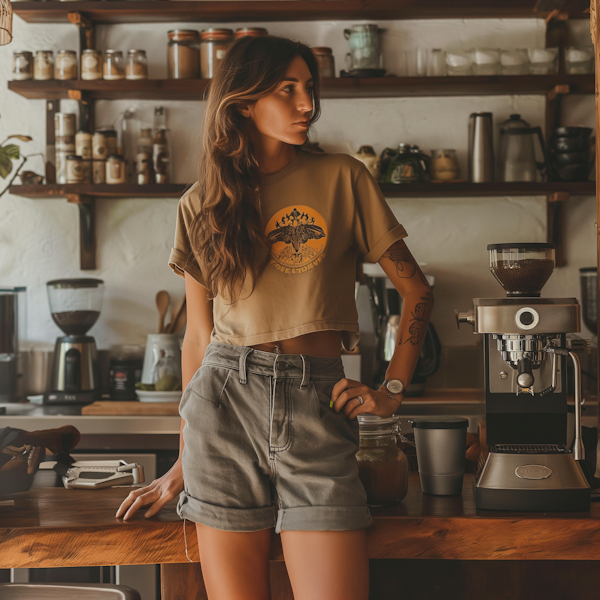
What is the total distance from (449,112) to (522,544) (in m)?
2.25

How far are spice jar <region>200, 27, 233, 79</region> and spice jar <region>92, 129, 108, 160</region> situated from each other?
18.9 inches

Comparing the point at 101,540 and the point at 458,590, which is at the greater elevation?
the point at 101,540

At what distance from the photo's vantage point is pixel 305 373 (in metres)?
1.06

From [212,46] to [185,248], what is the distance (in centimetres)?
186

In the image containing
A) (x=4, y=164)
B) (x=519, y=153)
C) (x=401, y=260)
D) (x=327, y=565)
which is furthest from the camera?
(x=519, y=153)

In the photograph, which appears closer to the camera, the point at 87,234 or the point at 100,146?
the point at 100,146

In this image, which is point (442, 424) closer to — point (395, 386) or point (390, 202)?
point (395, 386)

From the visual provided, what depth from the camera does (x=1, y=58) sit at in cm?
309

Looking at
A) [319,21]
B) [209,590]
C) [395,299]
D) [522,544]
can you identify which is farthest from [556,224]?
[209,590]

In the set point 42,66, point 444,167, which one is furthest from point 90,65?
point 444,167

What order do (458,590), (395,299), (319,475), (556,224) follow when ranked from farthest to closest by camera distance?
(556,224)
(395,299)
(458,590)
(319,475)

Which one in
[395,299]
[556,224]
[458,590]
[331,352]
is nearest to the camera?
[331,352]

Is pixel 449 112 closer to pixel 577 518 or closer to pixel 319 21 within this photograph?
pixel 319 21

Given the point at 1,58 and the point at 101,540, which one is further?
the point at 1,58
